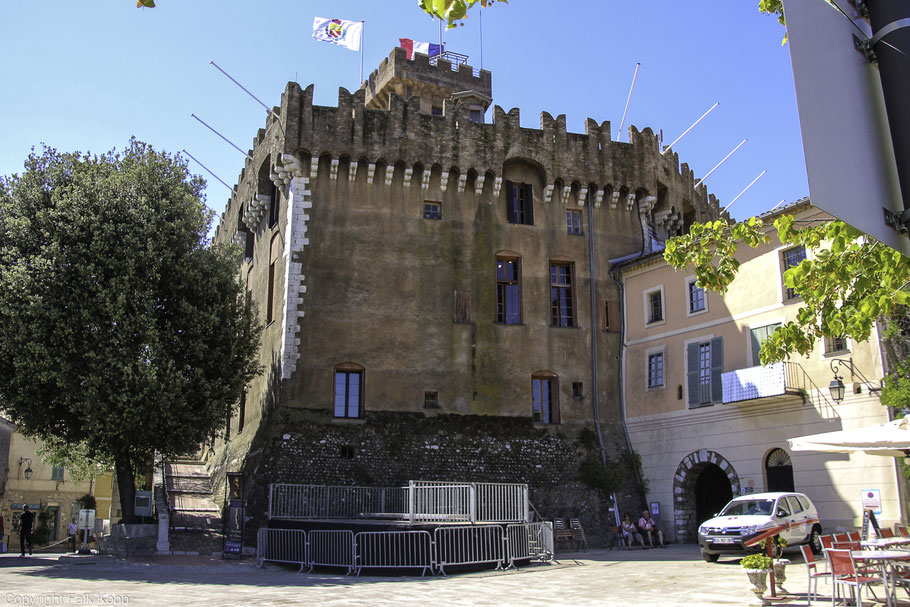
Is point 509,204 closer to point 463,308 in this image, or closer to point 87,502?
point 463,308

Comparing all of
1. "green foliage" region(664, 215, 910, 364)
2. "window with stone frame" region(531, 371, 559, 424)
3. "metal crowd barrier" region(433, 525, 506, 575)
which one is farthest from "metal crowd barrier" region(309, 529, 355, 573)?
"green foliage" region(664, 215, 910, 364)

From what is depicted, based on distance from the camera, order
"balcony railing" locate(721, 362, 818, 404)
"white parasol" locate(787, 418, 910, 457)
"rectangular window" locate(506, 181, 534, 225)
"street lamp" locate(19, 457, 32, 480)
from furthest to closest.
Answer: "street lamp" locate(19, 457, 32, 480), "rectangular window" locate(506, 181, 534, 225), "balcony railing" locate(721, 362, 818, 404), "white parasol" locate(787, 418, 910, 457)

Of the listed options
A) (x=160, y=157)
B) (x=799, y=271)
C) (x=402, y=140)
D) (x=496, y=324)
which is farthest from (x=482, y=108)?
(x=799, y=271)

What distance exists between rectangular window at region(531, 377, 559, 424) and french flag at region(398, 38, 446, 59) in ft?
62.2

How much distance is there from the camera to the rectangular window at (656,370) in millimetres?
28234

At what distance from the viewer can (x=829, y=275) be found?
8203 mm

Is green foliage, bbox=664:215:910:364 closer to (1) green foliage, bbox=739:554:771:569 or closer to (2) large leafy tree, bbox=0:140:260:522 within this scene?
(1) green foliage, bbox=739:554:771:569

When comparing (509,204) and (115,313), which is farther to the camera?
(509,204)

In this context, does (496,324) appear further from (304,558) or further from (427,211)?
(304,558)

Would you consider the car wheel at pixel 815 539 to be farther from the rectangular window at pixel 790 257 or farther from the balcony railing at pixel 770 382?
the rectangular window at pixel 790 257

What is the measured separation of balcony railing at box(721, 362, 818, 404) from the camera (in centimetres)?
2298

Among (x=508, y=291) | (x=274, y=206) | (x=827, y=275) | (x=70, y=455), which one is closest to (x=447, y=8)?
(x=827, y=275)

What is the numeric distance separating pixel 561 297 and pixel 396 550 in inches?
540

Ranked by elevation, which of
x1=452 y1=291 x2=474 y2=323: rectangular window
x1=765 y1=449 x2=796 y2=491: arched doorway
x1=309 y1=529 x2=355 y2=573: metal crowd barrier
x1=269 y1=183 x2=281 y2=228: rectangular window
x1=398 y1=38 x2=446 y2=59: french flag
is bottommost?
x1=309 y1=529 x2=355 y2=573: metal crowd barrier
